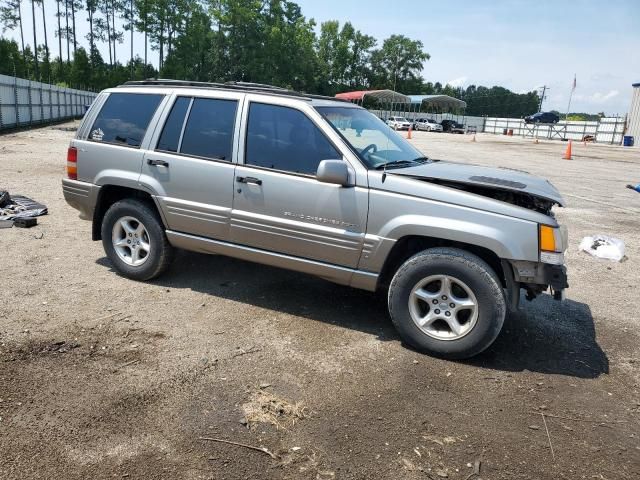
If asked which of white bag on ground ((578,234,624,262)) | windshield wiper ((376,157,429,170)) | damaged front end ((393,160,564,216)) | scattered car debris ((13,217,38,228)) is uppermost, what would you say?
windshield wiper ((376,157,429,170))

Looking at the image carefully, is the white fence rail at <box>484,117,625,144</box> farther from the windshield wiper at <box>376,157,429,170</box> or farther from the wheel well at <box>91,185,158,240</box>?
the wheel well at <box>91,185,158,240</box>

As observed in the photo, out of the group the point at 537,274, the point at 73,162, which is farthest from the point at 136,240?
the point at 537,274

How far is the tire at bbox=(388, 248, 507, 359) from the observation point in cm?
376

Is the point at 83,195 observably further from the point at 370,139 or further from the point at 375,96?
the point at 375,96

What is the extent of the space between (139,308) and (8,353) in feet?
3.65

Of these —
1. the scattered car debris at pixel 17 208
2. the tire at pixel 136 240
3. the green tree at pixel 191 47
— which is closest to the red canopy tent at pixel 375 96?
the green tree at pixel 191 47

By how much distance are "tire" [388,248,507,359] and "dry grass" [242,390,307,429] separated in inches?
46.8

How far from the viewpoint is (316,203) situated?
4.21m

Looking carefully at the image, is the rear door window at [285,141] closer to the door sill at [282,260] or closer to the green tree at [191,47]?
the door sill at [282,260]

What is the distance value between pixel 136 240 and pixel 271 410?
8.83 ft

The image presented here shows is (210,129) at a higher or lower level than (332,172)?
higher

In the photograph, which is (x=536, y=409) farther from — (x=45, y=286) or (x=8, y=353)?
(x=45, y=286)

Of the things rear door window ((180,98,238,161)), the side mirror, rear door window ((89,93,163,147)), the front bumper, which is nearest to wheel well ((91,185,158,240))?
rear door window ((89,93,163,147))

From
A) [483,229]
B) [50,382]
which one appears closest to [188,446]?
[50,382]
